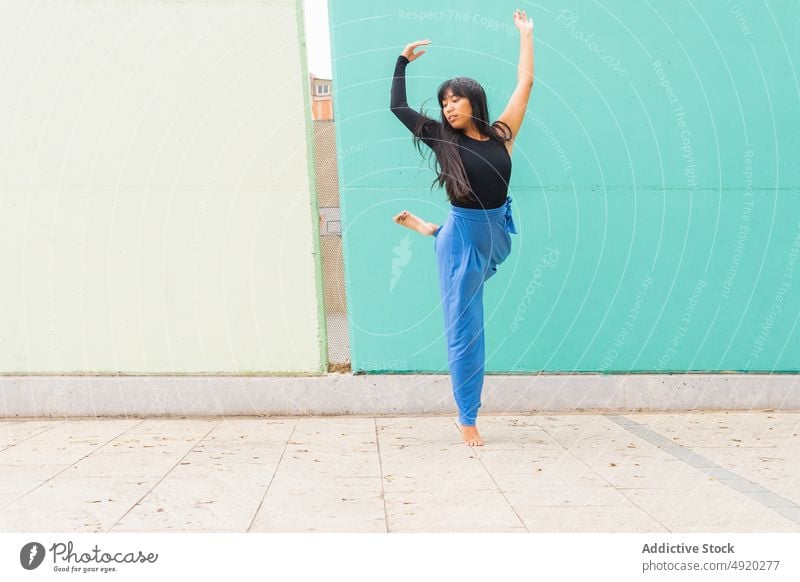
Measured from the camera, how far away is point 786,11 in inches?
261

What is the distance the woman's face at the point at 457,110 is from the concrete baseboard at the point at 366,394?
2.15 metres

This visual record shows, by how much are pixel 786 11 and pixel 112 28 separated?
511 centimetres

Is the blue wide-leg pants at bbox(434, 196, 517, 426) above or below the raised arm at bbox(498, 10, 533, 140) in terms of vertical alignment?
below

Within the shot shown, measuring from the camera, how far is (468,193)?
5.26m

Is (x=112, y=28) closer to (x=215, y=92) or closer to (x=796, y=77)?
(x=215, y=92)

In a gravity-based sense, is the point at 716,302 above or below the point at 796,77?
below

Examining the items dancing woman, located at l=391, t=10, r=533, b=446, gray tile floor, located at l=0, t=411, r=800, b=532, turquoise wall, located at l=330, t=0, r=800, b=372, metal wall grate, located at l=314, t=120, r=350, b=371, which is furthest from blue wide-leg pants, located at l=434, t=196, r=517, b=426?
metal wall grate, located at l=314, t=120, r=350, b=371

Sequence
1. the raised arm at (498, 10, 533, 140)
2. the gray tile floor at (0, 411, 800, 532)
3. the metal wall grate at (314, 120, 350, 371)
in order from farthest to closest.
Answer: the metal wall grate at (314, 120, 350, 371) → the raised arm at (498, 10, 533, 140) → the gray tile floor at (0, 411, 800, 532)

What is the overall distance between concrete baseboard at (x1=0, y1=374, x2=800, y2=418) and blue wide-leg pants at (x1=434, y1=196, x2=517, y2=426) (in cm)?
123

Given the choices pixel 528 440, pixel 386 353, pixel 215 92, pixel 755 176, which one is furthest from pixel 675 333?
pixel 215 92

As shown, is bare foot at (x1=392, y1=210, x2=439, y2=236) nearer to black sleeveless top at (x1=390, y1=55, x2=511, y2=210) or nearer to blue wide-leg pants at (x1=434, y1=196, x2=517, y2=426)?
blue wide-leg pants at (x1=434, y1=196, x2=517, y2=426)

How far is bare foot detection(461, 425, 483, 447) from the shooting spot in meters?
5.48

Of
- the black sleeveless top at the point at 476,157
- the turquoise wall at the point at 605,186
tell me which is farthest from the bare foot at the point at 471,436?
the black sleeveless top at the point at 476,157

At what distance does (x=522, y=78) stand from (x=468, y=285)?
1.33 metres
